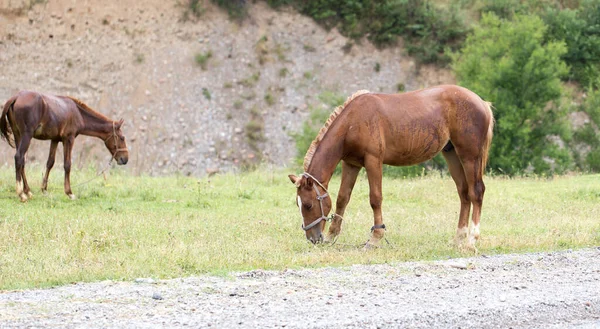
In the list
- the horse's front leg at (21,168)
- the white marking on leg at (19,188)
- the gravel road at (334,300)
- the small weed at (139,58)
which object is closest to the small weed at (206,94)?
the small weed at (139,58)

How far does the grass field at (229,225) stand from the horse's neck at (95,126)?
1.24m

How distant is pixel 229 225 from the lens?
12.3 meters

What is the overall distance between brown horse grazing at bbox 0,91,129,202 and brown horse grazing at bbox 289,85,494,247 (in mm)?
6961

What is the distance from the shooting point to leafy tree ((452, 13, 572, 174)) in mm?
26688

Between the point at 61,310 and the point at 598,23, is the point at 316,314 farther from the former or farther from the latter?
the point at 598,23

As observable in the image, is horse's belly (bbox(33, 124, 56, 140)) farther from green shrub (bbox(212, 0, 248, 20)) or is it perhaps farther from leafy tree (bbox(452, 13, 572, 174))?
green shrub (bbox(212, 0, 248, 20))

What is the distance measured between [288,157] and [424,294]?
24.6 metres

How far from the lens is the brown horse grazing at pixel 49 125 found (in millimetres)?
15195

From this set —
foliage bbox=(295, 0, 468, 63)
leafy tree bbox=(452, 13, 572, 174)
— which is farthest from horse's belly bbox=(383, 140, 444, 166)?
foliage bbox=(295, 0, 468, 63)

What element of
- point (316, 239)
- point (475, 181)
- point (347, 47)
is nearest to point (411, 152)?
point (475, 181)

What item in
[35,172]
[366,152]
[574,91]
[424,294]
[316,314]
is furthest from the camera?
[574,91]

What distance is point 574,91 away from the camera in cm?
3419

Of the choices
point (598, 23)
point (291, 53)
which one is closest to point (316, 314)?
point (291, 53)

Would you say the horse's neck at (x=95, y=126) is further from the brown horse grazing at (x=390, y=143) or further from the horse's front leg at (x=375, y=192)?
the horse's front leg at (x=375, y=192)
